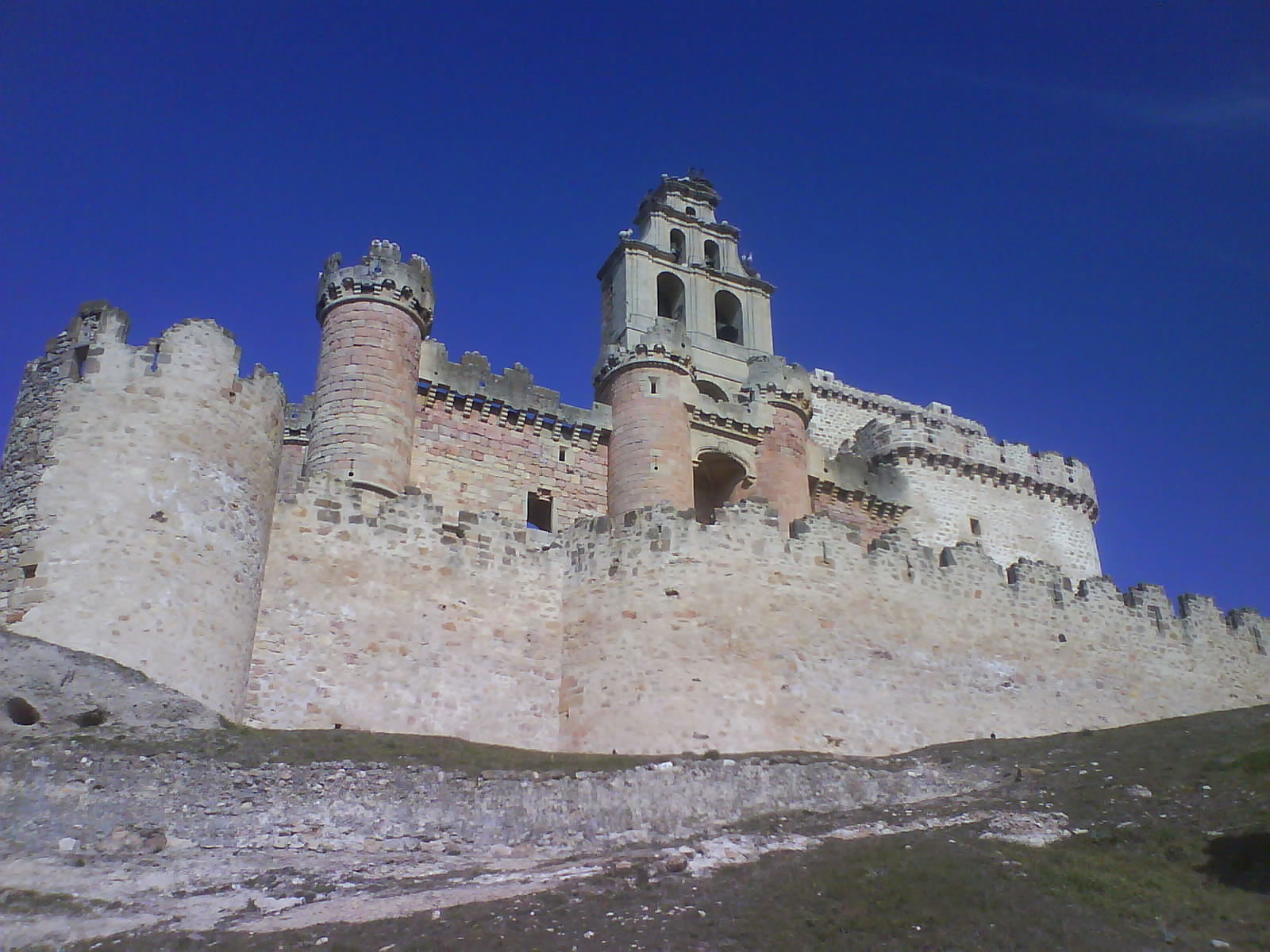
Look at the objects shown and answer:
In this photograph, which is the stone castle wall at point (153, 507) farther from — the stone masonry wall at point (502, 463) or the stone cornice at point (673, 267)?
the stone cornice at point (673, 267)

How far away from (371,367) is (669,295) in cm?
1521

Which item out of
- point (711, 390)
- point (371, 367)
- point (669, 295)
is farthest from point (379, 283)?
point (669, 295)

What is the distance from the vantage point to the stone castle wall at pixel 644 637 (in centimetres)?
2159

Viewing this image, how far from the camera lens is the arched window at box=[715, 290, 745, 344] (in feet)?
136

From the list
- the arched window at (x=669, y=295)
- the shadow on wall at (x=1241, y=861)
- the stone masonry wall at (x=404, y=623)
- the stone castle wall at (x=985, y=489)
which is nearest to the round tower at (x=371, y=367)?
the stone masonry wall at (x=404, y=623)

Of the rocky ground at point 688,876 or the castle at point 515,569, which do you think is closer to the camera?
the rocky ground at point 688,876

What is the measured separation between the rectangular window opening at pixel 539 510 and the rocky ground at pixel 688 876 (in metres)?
12.8

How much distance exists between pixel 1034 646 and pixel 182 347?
61.6 ft

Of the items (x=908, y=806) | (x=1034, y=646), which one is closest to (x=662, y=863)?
(x=908, y=806)

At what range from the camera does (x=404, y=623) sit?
22172 millimetres

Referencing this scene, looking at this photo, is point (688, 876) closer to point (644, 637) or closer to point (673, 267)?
point (644, 637)

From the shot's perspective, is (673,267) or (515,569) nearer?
(515,569)

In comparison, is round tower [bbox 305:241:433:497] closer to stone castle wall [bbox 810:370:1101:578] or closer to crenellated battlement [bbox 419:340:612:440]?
crenellated battlement [bbox 419:340:612:440]

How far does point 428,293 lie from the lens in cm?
3034
